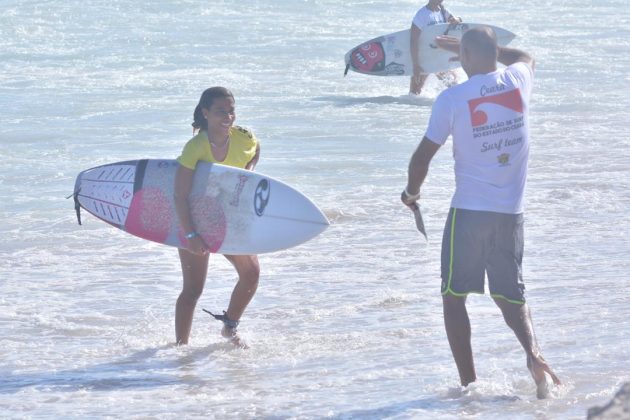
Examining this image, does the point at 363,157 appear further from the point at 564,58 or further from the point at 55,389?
the point at 564,58

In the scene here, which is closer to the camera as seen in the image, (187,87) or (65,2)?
(187,87)

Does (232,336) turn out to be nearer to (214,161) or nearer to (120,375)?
(120,375)

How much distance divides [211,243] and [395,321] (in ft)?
3.73

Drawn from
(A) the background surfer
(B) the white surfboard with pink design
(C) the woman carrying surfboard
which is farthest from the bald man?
(A) the background surfer

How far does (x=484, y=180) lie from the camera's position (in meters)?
5.08

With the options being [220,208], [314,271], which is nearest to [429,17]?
[314,271]

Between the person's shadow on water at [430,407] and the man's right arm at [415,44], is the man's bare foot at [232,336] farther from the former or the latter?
the man's right arm at [415,44]

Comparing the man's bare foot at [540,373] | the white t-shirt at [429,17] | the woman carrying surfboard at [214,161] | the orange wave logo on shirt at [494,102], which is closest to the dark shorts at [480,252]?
the man's bare foot at [540,373]

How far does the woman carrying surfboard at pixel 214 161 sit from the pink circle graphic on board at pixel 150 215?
0.42m

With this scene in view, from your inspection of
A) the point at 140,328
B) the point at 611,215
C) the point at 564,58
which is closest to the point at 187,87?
the point at 564,58

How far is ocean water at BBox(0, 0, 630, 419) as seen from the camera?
5730 mm

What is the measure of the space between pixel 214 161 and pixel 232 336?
0.92 m

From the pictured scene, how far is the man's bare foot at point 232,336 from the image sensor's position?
21.4ft

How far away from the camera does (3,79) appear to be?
19.1m
